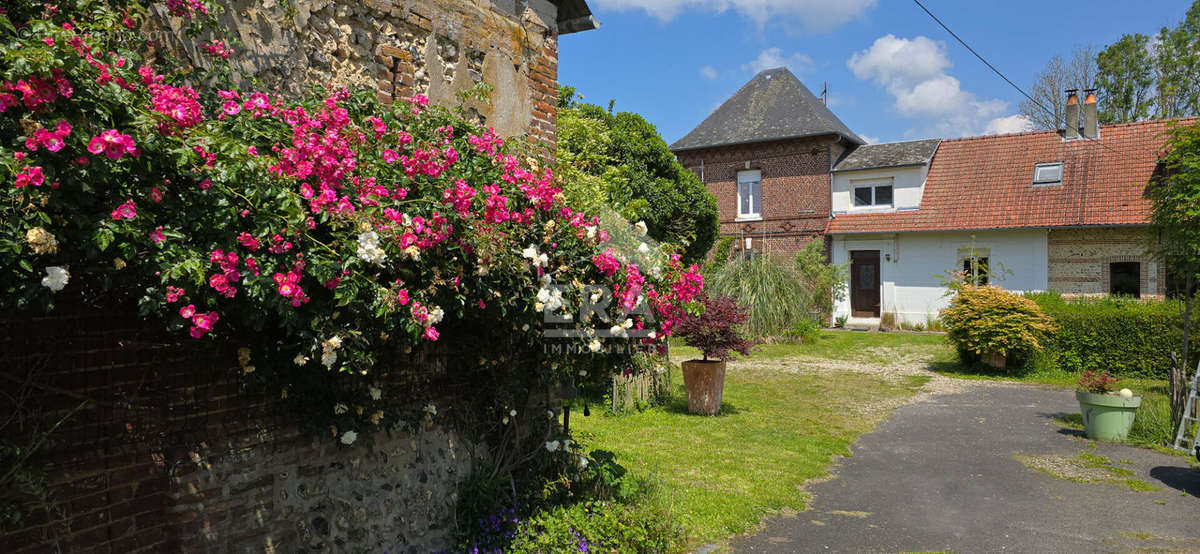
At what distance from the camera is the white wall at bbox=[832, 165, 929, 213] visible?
22.1m

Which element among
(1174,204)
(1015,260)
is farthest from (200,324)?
(1015,260)

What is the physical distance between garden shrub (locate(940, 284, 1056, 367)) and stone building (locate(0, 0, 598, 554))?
11.5 m

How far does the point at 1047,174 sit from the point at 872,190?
496cm

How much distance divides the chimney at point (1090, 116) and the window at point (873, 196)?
5746mm

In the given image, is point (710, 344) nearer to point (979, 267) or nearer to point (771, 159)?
point (979, 267)

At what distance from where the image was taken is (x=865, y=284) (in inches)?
898

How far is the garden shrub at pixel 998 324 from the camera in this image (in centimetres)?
1283

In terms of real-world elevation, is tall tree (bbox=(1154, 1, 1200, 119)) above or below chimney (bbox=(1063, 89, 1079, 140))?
above

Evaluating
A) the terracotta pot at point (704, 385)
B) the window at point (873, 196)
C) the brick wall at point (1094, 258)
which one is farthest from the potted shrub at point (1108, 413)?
the window at point (873, 196)

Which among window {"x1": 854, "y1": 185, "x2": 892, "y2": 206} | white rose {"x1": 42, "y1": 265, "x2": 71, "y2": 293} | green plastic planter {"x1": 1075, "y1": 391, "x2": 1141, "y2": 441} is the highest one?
window {"x1": 854, "y1": 185, "x2": 892, "y2": 206}

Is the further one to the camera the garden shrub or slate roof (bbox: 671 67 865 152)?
slate roof (bbox: 671 67 865 152)

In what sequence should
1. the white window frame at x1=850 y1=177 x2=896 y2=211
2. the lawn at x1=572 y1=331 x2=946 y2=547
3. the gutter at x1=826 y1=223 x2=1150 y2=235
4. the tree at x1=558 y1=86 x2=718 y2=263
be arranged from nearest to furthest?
1. the lawn at x1=572 y1=331 x2=946 y2=547
2. the tree at x1=558 y1=86 x2=718 y2=263
3. the gutter at x1=826 y1=223 x2=1150 y2=235
4. the white window frame at x1=850 y1=177 x2=896 y2=211

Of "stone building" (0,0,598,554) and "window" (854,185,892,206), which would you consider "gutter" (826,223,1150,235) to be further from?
"stone building" (0,0,598,554)

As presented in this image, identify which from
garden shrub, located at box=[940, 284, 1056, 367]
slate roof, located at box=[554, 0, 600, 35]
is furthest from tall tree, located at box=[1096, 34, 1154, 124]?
slate roof, located at box=[554, 0, 600, 35]
